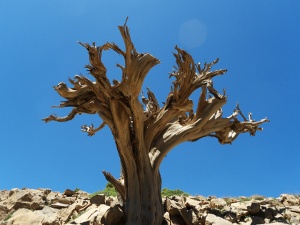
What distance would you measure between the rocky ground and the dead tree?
0.80 metres

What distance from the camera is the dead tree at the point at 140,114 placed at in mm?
8023

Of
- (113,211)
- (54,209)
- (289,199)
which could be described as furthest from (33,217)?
(289,199)

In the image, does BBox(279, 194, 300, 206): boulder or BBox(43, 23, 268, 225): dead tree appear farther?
BBox(279, 194, 300, 206): boulder

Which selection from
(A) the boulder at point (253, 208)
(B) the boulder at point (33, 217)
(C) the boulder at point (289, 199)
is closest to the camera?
(B) the boulder at point (33, 217)

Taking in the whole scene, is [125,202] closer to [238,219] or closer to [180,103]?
[180,103]

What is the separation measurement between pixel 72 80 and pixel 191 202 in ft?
18.8

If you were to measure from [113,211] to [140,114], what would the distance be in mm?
2732

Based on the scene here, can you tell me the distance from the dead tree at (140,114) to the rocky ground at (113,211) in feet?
2.63

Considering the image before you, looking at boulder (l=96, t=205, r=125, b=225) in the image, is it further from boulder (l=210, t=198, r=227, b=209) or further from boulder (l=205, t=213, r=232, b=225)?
boulder (l=210, t=198, r=227, b=209)

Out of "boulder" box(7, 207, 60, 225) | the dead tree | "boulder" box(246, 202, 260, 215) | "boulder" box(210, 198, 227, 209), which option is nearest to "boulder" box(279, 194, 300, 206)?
"boulder" box(246, 202, 260, 215)

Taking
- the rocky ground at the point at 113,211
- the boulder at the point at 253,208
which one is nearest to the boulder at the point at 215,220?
the rocky ground at the point at 113,211

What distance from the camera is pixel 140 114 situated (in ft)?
28.3

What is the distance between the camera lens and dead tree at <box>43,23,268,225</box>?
8.02 m

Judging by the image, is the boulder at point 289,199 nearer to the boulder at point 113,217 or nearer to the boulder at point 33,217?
the boulder at point 113,217
